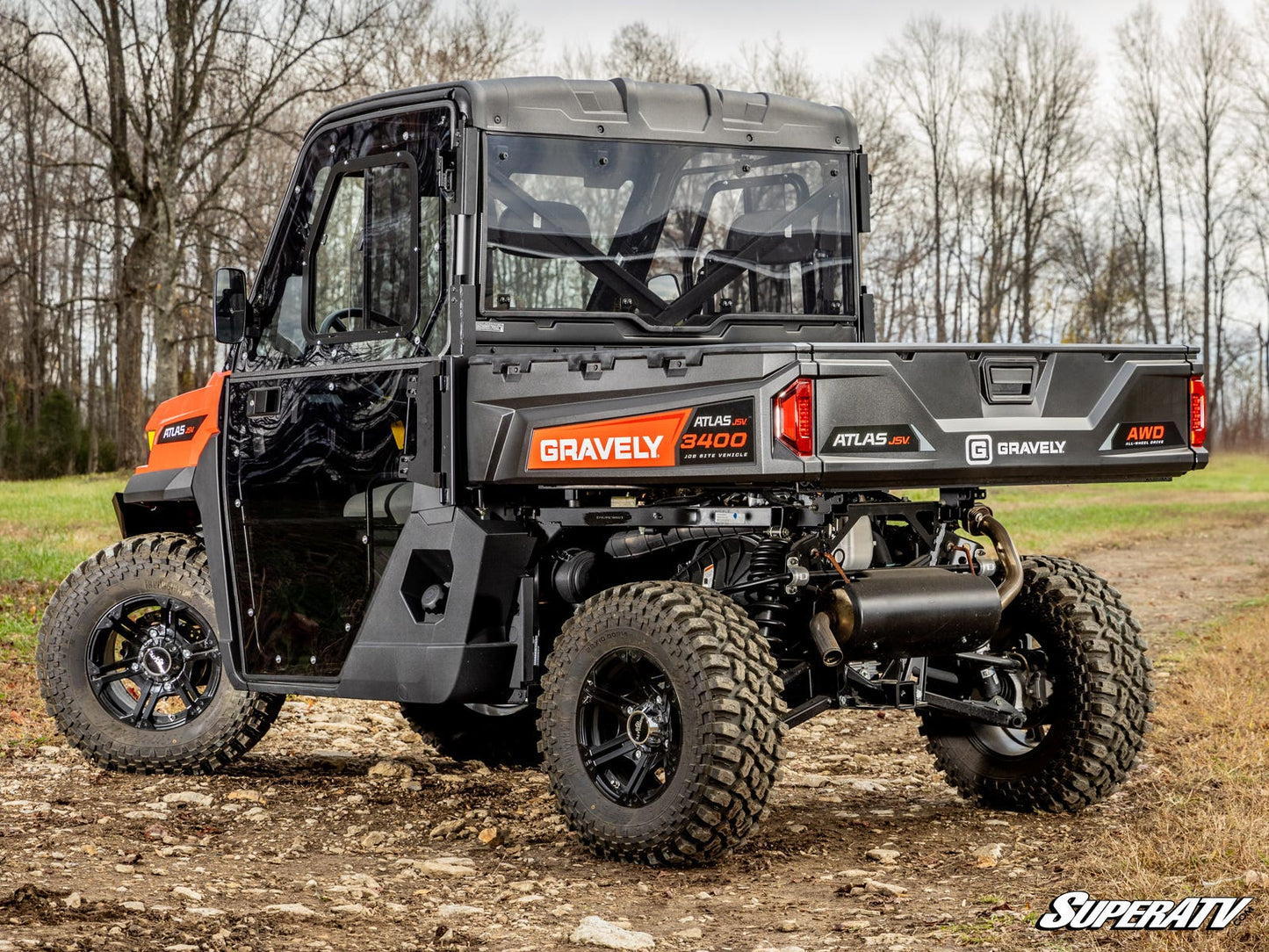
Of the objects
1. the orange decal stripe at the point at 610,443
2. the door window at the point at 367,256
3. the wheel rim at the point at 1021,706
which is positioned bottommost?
the wheel rim at the point at 1021,706

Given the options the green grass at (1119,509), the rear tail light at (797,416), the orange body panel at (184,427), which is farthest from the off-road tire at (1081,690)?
the green grass at (1119,509)

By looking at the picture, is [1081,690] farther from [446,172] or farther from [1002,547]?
[446,172]

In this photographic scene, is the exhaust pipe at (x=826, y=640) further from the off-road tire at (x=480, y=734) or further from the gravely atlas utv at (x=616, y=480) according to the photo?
the off-road tire at (x=480, y=734)

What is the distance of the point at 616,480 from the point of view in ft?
16.6

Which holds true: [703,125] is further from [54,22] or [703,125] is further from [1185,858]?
[54,22]

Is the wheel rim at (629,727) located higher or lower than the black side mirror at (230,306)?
lower

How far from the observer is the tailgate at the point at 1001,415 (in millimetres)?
4777

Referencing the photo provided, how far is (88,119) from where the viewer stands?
2608 cm

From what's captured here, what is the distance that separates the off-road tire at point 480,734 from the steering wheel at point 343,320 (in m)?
1.74

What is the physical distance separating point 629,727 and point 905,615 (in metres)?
1.00

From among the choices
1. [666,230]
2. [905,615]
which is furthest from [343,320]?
[905,615]

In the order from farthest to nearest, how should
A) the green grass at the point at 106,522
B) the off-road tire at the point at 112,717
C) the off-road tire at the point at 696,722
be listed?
the green grass at the point at 106,522, the off-road tire at the point at 112,717, the off-road tire at the point at 696,722

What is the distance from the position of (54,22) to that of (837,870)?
81.7 feet

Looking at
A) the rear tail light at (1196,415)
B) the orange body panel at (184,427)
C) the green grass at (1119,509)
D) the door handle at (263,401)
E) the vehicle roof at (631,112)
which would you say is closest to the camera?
the rear tail light at (1196,415)
